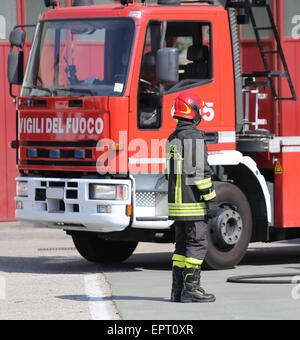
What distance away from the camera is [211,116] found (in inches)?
472

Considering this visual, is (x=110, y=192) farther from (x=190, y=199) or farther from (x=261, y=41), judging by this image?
(x=261, y=41)

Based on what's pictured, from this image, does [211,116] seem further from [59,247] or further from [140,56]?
[59,247]

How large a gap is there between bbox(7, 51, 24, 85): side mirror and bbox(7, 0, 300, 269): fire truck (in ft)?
0.04

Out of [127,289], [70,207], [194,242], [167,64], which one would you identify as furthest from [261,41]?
[194,242]

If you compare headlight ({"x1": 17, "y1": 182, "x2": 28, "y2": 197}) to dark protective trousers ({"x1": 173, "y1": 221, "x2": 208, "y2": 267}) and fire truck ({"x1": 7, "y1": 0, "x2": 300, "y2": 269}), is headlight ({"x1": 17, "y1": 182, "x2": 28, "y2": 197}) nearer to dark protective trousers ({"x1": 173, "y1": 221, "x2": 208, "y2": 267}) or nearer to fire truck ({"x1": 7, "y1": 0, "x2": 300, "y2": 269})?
fire truck ({"x1": 7, "y1": 0, "x2": 300, "y2": 269})

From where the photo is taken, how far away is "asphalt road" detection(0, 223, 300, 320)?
29.3 ft

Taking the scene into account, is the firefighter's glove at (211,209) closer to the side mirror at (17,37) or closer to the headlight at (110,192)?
the headlight at (110,192)

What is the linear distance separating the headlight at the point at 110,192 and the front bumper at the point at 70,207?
0.04m

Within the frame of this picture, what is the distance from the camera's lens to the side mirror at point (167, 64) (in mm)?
11172

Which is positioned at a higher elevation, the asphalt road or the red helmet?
the red helmet

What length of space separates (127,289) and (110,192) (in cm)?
136

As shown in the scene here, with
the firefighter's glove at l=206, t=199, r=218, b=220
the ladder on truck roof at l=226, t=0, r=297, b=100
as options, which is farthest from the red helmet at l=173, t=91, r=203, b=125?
the ladder on truck roof at l=226, t=0, r=297, b=100

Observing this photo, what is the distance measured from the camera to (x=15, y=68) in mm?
12484

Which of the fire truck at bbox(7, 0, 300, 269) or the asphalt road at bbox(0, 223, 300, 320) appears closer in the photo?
the asphalt road at bbox(0, 223, 300, 320)
